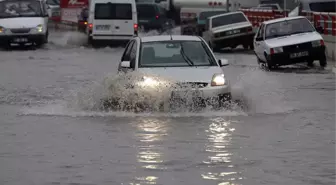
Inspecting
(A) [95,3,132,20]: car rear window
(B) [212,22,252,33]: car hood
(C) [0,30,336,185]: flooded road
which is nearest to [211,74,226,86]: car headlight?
(C) [0,30,336,185]: flooded road

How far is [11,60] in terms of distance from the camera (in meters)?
31.2

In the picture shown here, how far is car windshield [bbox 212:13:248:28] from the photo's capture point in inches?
1483

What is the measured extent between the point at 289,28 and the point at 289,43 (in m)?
1.20

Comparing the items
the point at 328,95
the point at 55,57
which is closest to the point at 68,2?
the point at 55,57

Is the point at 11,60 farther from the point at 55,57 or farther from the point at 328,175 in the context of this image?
the point at 328,175

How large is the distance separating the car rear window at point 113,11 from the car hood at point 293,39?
12.4 m

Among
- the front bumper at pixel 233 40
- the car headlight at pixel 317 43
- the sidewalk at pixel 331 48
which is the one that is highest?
the car headlight at pixel 317 43

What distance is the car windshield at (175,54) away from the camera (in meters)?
15.6

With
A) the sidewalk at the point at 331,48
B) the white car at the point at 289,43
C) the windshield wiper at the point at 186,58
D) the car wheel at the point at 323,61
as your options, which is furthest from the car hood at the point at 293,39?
the windshield wiper at the point at 186,58

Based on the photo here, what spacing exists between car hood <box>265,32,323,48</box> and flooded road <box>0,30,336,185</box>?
4.32 metres

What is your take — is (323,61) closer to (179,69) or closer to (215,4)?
(179,69)

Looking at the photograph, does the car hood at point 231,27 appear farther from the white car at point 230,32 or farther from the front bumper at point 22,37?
the front bumper at point 22,37

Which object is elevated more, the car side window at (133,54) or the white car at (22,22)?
the car side window at (133,54)

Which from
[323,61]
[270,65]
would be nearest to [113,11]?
[270,65]
